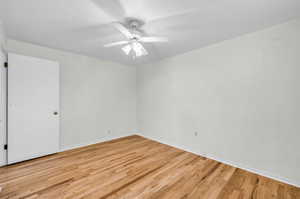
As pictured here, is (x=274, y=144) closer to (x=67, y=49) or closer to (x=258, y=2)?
(x=258, y=2)

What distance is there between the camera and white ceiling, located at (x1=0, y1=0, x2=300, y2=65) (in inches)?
61.2

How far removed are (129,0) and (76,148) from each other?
11.2 ft

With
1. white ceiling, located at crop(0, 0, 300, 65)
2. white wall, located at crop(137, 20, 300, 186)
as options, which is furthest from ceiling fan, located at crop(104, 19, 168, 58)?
white wall, located at crop(137, 20, 300, 186)

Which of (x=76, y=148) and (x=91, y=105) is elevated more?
(x=91, y=105)

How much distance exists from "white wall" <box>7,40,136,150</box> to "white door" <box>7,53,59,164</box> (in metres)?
0.23

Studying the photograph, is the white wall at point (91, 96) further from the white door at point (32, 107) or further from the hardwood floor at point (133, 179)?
the hardwood floor at point (133, 179)

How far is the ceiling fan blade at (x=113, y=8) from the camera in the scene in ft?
4.95

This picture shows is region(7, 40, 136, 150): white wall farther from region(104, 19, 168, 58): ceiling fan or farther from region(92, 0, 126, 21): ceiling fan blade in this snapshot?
region(92, 0, 126, 21): ceiling fan blade

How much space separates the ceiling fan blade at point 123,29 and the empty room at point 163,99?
3cm

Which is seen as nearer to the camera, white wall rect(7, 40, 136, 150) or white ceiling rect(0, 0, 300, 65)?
white ceiling rect(0, 0, 300, 65)

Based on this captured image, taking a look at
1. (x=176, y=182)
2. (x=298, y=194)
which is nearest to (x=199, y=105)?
(x=176, y=182)

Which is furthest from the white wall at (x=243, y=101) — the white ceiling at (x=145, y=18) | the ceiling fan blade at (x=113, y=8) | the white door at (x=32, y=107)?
the white door at (x=32, y=107)

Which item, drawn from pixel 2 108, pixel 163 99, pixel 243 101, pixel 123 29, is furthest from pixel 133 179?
pixel 2 108

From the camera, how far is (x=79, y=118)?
3281 millimetres
